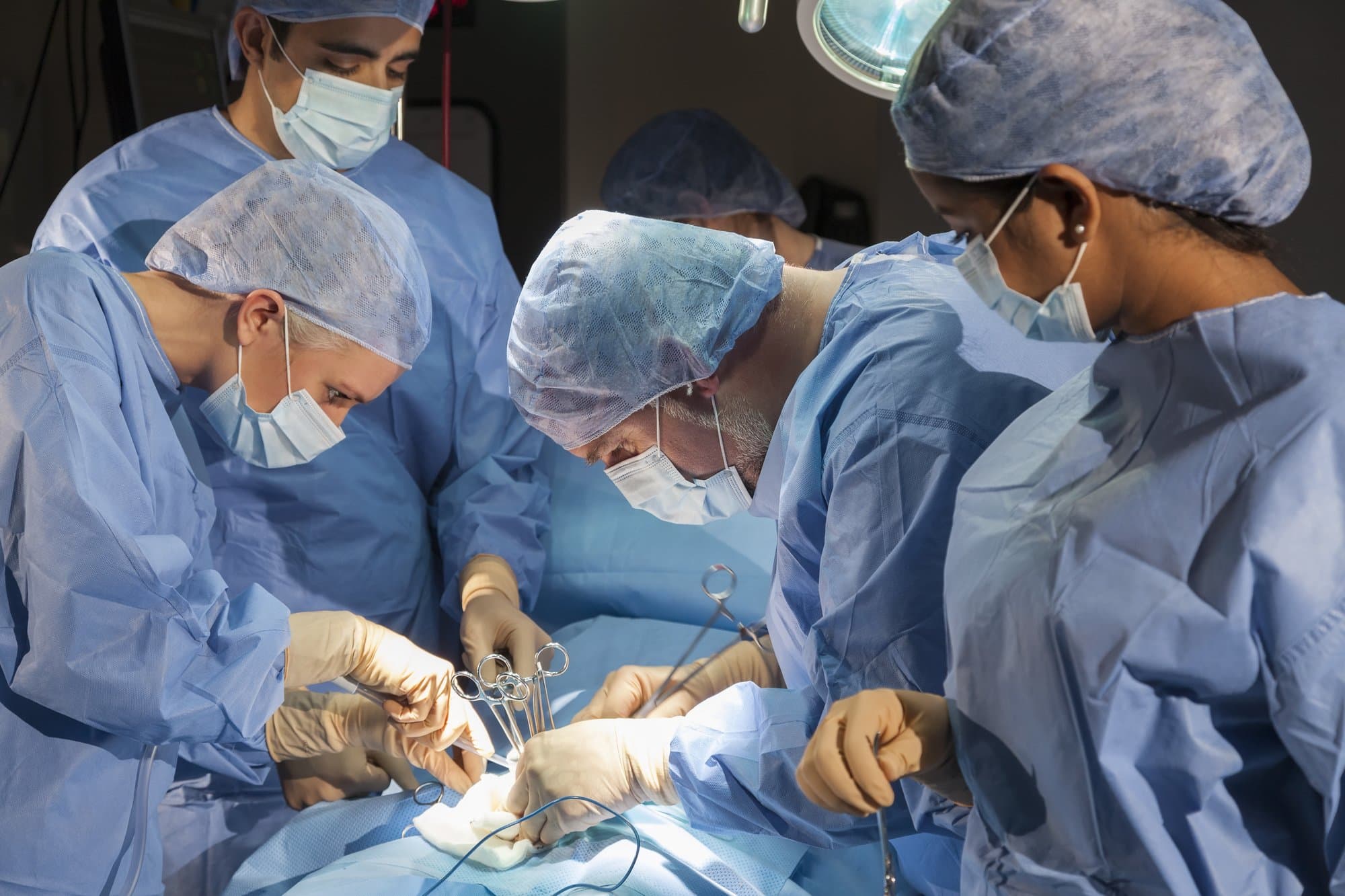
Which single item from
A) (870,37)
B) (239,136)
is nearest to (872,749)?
(870,37)

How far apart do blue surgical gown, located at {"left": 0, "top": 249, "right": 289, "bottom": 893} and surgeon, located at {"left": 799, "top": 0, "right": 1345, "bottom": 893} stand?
85cm

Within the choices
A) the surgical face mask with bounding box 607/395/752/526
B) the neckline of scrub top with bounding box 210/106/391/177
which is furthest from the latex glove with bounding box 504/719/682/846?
the neckline of scrub top with bounding box 210/106/391/177

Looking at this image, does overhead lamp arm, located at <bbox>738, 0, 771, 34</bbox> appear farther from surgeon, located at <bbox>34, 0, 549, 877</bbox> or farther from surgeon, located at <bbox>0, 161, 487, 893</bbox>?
surgeon, located at <bbox>34, 0, 549, 877</bbox>

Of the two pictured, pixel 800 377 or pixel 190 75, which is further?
pixel 190 75

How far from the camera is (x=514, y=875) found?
5.63 feet

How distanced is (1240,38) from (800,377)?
2.25 feet

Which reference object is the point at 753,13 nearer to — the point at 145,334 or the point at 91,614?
the point at 145,334

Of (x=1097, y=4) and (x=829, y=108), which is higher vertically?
(x=1097, y=4)

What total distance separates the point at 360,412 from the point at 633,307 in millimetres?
847

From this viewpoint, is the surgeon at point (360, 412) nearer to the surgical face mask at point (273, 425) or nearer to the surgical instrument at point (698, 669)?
the surgical face mask at point (273, 425)

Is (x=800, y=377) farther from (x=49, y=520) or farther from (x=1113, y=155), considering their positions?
(x=49, y=520)

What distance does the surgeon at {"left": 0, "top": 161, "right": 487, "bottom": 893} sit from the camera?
1.45 m

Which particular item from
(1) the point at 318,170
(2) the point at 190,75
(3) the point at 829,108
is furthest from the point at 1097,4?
(2) the point at 190,75

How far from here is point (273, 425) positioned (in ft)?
6.08
